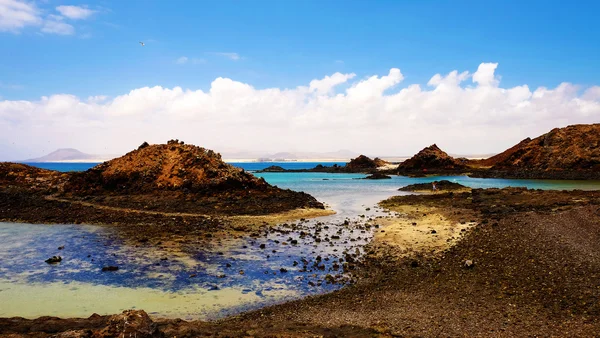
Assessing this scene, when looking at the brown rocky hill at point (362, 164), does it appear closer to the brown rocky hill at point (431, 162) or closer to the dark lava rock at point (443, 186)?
the brown rocky hill at point (431, 162)

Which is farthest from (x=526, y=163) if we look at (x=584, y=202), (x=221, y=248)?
(x=221, y=248)

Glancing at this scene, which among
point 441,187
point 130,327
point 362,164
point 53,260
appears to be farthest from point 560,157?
point 130,327

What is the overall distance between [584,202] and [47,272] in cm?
3432

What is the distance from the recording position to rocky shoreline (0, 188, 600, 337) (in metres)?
8.56

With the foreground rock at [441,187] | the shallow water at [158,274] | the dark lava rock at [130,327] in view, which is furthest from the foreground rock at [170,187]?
the dark lava rock at [130,327]

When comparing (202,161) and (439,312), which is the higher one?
(202,161)

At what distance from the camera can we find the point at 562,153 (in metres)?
80.0

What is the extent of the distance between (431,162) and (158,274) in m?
98.1

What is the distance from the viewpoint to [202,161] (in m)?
37.5

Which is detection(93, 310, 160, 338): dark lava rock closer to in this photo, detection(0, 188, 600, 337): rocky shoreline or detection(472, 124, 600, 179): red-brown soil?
detection(0, 188, 600, 337): rocky shoreline

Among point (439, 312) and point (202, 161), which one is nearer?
point (439, 312)

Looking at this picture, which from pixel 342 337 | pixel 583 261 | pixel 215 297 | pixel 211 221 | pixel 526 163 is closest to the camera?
pixel 342 337

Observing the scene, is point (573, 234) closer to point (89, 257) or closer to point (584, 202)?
point (584, 202)

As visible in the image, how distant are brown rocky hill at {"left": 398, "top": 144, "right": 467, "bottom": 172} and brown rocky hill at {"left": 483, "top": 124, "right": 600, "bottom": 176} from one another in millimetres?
11258
